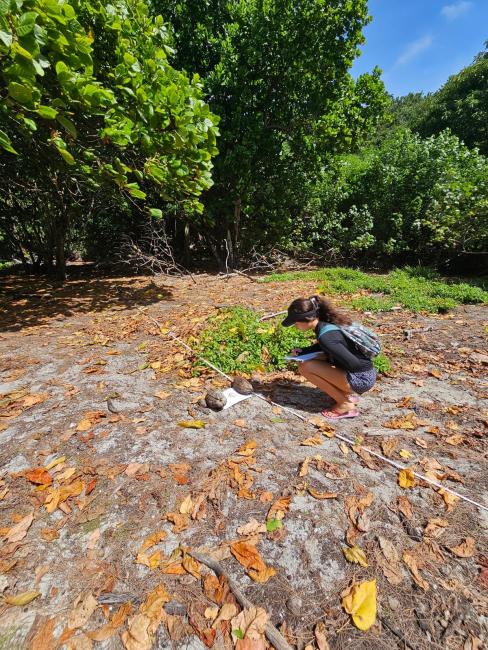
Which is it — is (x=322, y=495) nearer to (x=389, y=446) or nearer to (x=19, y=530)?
(x=389, y=446)

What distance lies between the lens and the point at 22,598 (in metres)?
1.66

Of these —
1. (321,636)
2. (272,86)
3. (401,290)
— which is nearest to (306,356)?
(321,636)

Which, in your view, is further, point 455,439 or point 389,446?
point 455,439

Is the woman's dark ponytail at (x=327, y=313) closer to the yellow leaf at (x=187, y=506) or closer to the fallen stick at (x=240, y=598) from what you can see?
the yellow leaf at (x=187, y=506)

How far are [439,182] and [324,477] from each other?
1111 centimetres

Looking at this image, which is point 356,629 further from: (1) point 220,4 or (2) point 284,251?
(1) point 220,4

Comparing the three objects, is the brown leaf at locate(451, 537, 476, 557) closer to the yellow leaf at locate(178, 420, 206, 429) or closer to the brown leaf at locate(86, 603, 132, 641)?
→ the brown leaf at locate(86, 603, 132, 641)

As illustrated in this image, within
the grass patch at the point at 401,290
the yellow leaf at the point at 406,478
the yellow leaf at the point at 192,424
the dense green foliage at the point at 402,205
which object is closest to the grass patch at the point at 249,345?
the yellow leaf at the point at 192,424

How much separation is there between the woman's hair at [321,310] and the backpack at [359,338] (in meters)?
0.06

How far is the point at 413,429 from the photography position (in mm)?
3057

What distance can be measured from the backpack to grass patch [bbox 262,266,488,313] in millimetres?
3523

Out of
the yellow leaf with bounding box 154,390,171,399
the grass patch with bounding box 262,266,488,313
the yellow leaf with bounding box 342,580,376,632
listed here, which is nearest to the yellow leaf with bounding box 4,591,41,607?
the yellow leaf with bounding box 342,580,376,632

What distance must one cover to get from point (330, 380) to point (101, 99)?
406cm

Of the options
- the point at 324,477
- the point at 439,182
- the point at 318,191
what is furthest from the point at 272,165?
the point at 324,477
